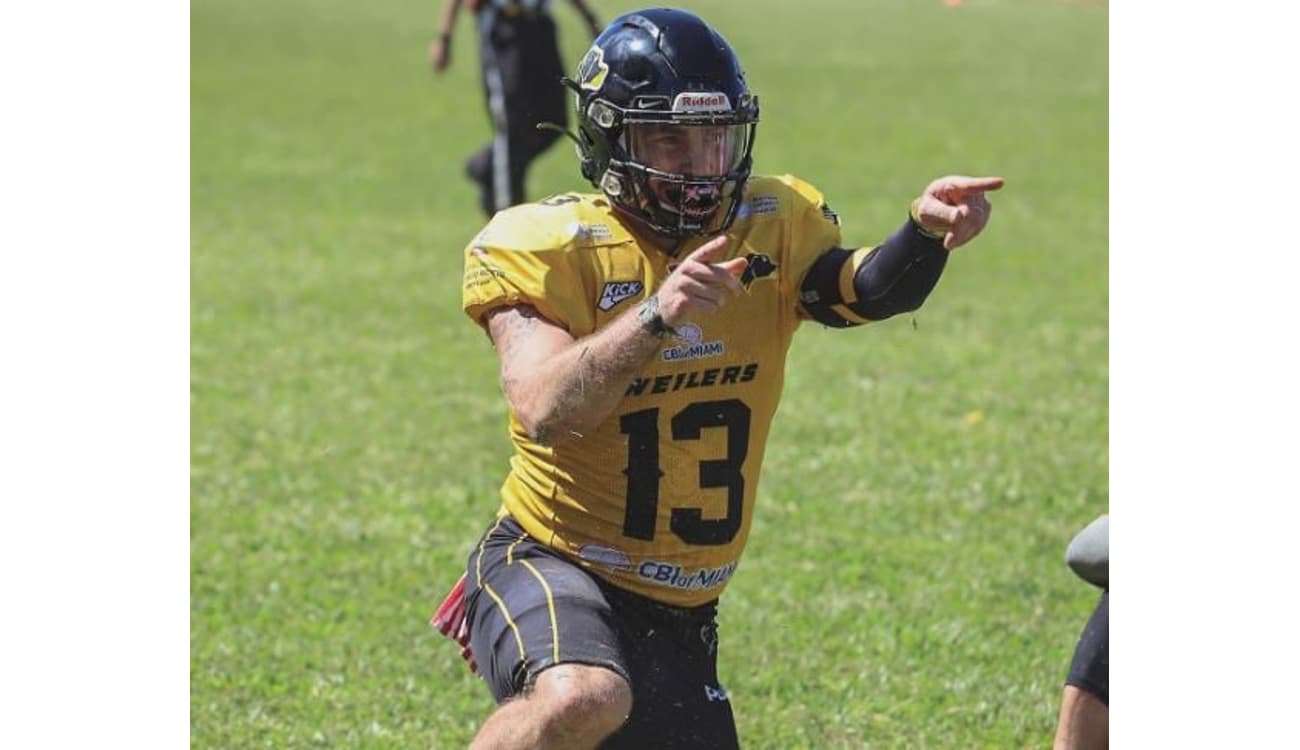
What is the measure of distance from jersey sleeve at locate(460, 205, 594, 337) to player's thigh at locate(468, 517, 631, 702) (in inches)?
20.2

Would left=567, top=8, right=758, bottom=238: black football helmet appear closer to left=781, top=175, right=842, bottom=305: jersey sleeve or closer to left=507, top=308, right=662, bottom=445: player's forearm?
left=781, top=175, right=842, bottom=305: jersey sleeve

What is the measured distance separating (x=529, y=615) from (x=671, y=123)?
1072 mm

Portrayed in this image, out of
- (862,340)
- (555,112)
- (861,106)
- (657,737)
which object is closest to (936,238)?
(657,737)

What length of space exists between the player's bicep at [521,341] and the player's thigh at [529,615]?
1.36 ft

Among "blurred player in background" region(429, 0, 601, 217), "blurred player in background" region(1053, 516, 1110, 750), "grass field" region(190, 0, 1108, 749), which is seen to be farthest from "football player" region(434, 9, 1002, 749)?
"blurred player in background" region(429, 0, 601, 217)

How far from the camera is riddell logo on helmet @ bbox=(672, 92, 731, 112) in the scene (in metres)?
4.43

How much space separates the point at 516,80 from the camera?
1427 cm

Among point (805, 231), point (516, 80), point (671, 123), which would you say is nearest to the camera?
point (671, 123)

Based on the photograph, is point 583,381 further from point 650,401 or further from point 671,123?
point 671,123

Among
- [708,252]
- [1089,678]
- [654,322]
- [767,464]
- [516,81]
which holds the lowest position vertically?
[516,81]

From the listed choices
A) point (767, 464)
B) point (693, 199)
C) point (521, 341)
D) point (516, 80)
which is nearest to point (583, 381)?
point (521, 341)

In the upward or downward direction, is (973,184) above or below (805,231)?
Result: above

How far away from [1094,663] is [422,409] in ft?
17.9

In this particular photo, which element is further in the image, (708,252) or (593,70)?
(593,70)
